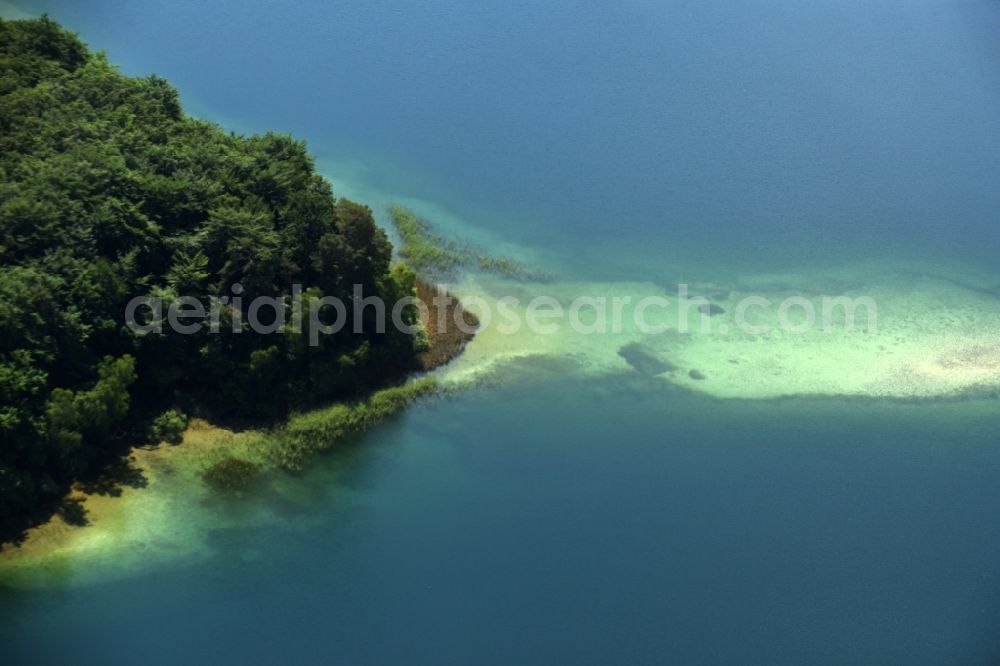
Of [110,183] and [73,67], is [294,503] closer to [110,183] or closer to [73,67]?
[110,183]

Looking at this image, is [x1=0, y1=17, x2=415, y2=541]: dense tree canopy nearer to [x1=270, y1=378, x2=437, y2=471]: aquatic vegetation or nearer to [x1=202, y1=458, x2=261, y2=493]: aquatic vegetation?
[x1=270, y1=378, x2=437, y2=471]: aquatic vegetation

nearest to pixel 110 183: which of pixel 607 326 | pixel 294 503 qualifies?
pixel 294 503

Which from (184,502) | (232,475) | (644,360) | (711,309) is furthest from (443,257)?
(184,502)

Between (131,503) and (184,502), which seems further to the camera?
(184,502)

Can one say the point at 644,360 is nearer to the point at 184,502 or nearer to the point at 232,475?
the point at 232,475

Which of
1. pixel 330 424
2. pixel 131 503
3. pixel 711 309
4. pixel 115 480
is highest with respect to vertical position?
pixel 711 309

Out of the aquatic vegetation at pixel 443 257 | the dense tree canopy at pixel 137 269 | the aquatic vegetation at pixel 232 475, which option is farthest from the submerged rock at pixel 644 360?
the aquatic vegetation at pixel 232 475

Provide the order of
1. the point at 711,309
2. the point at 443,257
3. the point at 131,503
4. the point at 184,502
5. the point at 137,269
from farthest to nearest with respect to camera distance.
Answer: the point at 443,257 < the point at 711,309 < the point at 137,269 < the point at 184,502 < the point at 131,503

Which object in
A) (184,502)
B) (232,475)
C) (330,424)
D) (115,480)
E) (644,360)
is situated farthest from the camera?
(644,360)
